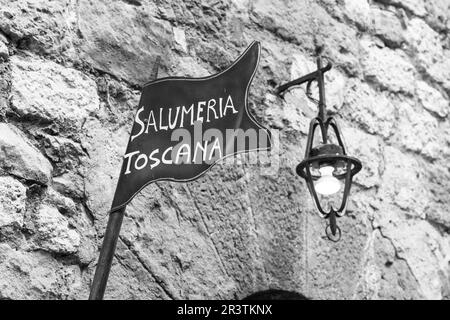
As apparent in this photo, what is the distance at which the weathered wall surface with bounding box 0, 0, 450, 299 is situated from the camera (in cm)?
198

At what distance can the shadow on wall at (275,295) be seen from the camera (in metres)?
2.36

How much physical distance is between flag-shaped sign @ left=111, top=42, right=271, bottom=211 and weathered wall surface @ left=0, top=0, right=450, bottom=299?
0.29 m

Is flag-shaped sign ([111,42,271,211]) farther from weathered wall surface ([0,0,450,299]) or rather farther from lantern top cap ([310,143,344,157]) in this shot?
lantern top cap ([310,143,344,157])

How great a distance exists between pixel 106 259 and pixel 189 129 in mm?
352

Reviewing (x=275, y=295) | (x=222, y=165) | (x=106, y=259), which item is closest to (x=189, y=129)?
(x=106, y=259)

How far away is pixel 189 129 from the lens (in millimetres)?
1773

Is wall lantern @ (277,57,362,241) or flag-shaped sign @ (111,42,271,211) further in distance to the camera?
wall lantern @ (277,57,362,241)

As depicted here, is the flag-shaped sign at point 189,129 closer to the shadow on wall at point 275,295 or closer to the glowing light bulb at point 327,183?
the glowing light bulb at point 327,183

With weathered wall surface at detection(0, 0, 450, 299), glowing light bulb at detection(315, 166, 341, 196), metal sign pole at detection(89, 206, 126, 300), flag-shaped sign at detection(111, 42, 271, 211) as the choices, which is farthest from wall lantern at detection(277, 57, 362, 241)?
metal sign pole at detection(89, 206, 126, 300)

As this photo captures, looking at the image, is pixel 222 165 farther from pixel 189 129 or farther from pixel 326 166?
pixel 189 129

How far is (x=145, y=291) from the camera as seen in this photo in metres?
2.10

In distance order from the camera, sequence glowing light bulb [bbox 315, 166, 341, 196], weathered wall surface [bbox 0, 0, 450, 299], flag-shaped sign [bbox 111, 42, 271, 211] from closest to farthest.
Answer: flag-shaped sign [bbox 111, 42, 271, 211]
weathered wall surface [bbox 0, 0, 450, 299]
glowing light bulb [bbox 315, 166, 341, 196]

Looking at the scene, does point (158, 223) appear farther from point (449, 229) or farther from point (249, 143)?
point (449, 229)

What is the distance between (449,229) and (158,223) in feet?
4.70
